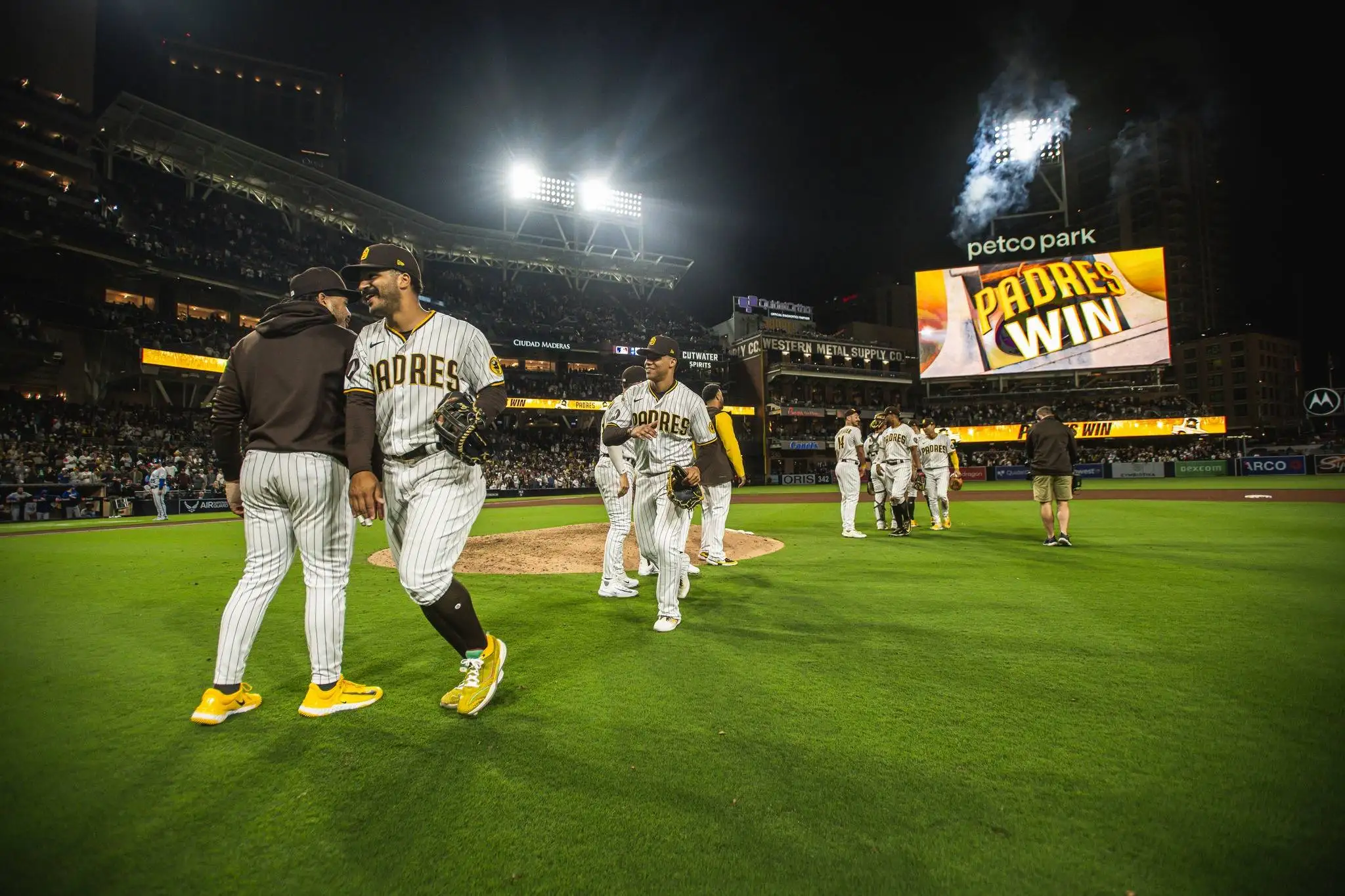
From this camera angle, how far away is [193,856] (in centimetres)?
197

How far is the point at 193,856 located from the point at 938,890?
2227 mm

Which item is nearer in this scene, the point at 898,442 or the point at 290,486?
the point at 290,486

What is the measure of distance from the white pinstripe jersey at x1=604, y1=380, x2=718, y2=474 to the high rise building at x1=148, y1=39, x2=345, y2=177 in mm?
58811

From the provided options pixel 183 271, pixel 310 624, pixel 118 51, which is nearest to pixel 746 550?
pixel 310 624

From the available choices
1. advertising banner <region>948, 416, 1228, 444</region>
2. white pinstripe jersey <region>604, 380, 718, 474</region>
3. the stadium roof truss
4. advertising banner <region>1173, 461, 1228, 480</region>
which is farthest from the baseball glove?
advertising banner <region>948, 416, 1228, 444</region>

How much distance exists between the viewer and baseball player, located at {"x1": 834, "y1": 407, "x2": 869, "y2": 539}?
10289 mm

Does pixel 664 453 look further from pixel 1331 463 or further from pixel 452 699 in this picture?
pixel 1331 463

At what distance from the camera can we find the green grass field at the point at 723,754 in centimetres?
186

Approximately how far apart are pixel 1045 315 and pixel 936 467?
35.3 m

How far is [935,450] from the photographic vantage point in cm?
1158

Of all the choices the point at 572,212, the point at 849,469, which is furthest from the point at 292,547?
the point at 572,212

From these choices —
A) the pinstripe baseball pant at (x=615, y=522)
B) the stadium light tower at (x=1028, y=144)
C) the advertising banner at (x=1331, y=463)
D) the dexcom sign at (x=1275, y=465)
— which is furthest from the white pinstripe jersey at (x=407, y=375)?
the stadium light tower at (x=1028, y=144)

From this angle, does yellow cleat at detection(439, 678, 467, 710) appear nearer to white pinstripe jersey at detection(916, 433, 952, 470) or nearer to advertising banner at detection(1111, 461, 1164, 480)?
white pinstripe jersey at detection(916, 433, 952, 470)

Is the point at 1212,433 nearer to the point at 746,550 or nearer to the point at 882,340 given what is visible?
the point at 882,340
